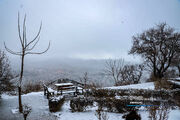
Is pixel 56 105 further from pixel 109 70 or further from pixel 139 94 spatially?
pixel 109 70

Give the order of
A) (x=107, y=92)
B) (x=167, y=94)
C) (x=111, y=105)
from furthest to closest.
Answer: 1. (x=107, y=92)
2. (x=167, y=94)
3. (x=111, y=105)

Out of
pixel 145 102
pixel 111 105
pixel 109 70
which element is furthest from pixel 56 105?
pixel 109 70

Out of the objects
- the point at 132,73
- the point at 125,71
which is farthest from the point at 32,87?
the point at 132,73

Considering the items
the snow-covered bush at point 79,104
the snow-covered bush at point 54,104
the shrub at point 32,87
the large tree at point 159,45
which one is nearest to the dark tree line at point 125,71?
the large tree at point 159,45

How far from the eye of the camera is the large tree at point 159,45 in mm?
17594

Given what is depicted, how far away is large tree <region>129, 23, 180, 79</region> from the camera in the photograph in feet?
57.7

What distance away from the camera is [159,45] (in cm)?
1873

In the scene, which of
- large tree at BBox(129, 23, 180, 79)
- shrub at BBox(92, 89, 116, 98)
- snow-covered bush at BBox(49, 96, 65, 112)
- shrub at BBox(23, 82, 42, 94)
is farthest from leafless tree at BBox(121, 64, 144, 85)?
snow-covered bush at BBox(49, 96, 65, 112)

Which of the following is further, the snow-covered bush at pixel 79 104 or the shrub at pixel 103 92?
the shrub at pixel 103 92

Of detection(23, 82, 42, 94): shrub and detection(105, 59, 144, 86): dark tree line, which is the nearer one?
detection(23, 82, 42, 94): shrub

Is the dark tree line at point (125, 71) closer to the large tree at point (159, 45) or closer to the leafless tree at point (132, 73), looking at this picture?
the leafless tree at point (132, 73)

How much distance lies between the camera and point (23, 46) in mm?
6730

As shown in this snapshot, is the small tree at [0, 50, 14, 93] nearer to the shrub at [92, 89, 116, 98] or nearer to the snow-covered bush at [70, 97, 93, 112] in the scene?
the snow-covered bush at [70, 97, 93, 112]

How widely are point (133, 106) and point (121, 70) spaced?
19779 mm
